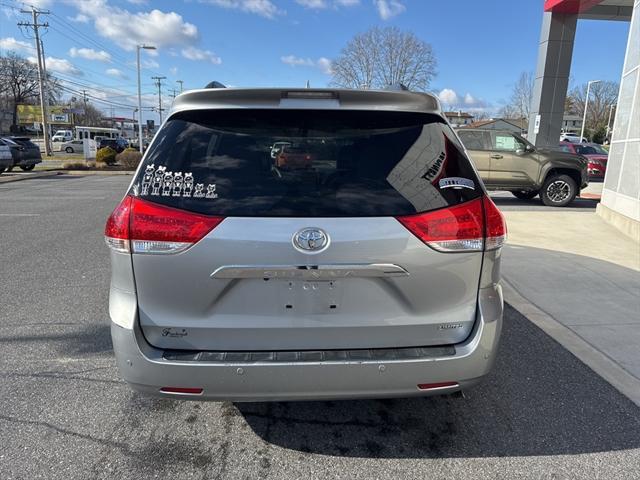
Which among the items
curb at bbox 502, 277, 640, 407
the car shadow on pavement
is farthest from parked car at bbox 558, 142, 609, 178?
the car shadow on pavement

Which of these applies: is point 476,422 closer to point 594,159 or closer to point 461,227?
point 461,227

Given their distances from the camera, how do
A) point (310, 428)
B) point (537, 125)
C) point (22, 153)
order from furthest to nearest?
point (22, 153) < point (537, 125) < point (310, 428)

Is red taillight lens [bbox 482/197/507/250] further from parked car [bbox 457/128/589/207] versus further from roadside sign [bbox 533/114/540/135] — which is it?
roadside sign [bbox 533/114/540/135]

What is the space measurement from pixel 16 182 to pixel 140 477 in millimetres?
20456

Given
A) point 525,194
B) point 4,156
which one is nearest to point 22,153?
point 4,156

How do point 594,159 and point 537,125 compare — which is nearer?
point 537,125

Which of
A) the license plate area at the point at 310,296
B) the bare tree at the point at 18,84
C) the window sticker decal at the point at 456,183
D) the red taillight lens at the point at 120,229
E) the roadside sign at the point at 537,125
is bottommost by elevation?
the license plate area at the point at 310,296

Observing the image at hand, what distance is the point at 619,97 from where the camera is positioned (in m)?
10.1

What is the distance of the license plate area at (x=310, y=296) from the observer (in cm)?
223

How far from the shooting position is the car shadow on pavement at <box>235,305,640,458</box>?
8.83 feet

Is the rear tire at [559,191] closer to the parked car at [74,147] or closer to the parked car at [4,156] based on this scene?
the parked car at [4,156]

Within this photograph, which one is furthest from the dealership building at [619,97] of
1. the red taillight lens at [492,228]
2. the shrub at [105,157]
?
the shrub at [105,157]

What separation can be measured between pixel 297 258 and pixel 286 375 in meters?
0.55

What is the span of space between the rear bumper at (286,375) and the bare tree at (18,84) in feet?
319
